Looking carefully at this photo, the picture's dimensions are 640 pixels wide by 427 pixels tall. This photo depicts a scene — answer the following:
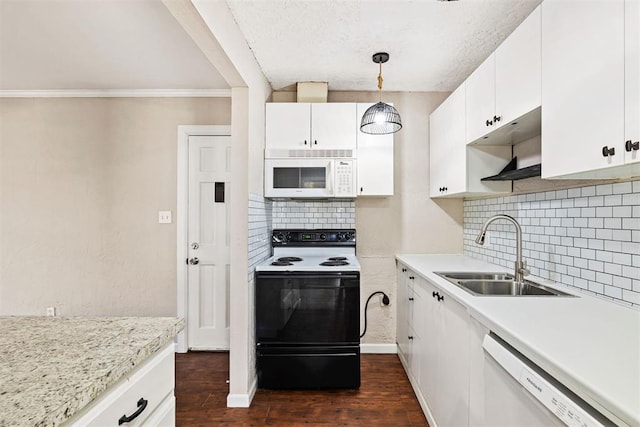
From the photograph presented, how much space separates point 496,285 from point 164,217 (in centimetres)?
270

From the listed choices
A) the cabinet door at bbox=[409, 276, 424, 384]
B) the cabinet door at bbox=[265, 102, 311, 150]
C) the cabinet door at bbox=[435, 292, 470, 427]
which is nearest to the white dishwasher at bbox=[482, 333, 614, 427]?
the cabinet door at bbox=[435, 292, 470, 427]

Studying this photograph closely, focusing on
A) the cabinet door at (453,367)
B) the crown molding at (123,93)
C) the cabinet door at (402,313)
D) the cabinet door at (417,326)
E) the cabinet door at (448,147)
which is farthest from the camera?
the crown molding at (123,93)

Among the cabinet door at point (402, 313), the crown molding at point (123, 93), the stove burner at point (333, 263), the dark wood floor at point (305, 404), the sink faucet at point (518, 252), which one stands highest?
the crown molding at point (123, 93)

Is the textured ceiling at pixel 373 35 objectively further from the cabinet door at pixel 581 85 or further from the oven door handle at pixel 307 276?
the oven door handle at pixel 307 276

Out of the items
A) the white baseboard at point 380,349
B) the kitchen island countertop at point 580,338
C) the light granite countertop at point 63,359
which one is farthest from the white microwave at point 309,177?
the light granite countertop at point 63,359

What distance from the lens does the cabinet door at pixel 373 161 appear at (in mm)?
2678

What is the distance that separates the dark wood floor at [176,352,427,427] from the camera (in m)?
1.96

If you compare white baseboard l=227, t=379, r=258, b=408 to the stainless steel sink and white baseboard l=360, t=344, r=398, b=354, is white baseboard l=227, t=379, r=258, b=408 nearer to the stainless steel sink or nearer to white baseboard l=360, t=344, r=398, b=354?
white baseboard l=360, t=344, r=398, b=354

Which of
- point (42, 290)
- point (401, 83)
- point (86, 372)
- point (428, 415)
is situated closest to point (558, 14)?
point (401, 83)

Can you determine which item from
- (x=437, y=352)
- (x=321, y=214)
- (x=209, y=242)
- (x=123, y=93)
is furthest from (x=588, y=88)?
(x=123, y=93)

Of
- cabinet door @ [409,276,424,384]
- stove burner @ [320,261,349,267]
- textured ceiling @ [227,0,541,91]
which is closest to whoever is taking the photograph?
textured ceiling @ [227,0,541,91]

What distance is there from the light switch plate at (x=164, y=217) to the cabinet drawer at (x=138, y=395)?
209cm

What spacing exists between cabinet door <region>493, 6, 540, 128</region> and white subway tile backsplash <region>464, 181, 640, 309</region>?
0.51 meters

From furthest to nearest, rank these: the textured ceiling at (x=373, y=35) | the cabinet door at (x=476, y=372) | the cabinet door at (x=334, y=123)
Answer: the cabinet door at (x=334, y=123) → the textured ceiling at (x=373, y=35) → the cabinet door at (x=476, y=372)
